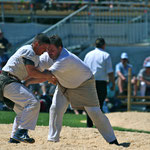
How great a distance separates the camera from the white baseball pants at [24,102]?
248 inches

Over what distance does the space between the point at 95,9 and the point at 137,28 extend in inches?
82.4

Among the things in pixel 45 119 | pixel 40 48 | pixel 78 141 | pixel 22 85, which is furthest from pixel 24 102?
pixel 45 119

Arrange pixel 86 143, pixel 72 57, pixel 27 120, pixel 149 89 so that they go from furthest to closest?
pixel 149 89
pixel 86 143
pixel 72 57
pixel 27 120

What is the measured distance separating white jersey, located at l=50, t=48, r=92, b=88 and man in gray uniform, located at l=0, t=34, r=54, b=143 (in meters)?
0.19

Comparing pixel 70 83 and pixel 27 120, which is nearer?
pixel 27 120

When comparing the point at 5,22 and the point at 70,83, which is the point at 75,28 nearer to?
the point at 5,22

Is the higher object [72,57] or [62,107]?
[72,57]

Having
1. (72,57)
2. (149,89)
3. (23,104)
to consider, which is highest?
(72,57)

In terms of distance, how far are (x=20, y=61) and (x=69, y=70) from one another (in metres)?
0.86

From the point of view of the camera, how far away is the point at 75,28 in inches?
588

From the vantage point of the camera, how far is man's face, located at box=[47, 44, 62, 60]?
6609 millimetres

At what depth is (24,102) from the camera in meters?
6.36

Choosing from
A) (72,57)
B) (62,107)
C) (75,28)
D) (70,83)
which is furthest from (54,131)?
(75,28)

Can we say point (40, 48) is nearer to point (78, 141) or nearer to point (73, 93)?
point (73, 93)
